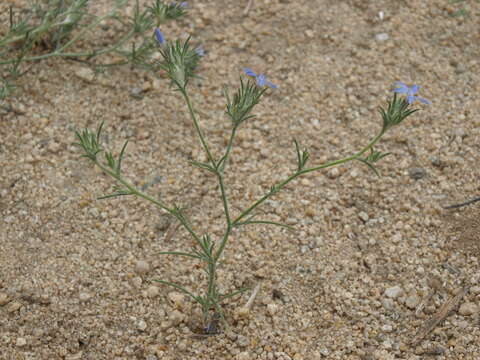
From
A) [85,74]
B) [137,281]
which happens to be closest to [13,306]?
[137,281]

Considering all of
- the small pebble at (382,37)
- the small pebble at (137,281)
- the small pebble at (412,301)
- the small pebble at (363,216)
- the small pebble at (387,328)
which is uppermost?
the small pebble at (382,37)

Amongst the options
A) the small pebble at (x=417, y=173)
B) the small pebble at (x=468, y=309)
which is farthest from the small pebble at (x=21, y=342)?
the small pebble at (x=417, y=173)

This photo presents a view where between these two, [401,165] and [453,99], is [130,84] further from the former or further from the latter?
[453,99]

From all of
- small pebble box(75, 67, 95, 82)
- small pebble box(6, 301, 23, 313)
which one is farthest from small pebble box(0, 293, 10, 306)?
small pebble box(75, 67, 95, 82)

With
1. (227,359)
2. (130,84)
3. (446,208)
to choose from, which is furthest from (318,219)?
(130,84)

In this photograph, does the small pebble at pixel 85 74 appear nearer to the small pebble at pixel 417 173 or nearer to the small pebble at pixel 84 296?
the small pebble at pixel 84 296

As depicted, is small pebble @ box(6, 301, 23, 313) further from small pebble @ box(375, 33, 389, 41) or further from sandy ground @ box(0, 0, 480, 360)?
small pebble @ box(375, 33, 389, 41)
